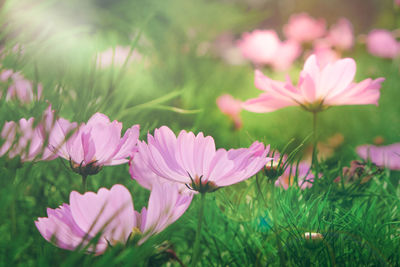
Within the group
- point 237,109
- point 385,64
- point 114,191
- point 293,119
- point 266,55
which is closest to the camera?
Result: point 114,191

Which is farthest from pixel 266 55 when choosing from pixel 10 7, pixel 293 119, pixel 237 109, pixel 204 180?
pixel 204 180

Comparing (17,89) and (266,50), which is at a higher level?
(266,50)

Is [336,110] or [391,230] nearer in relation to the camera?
[391,230]

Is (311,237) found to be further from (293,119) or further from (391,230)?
(293,119)

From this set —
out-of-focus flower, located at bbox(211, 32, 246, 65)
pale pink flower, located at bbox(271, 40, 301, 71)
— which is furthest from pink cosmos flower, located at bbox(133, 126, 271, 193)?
out-of-focus flower, located at bbox(211, 32, 246, 65)

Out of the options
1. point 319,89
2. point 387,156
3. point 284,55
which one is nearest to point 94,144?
point 319,89

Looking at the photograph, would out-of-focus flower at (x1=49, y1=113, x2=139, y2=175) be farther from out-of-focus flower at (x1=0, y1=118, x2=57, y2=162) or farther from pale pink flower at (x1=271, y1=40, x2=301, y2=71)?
pale pink flower at (x1=271, y1=40, x2=301, y2=71)

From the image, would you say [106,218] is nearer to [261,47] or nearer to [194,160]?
[194,160]
